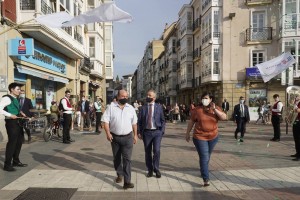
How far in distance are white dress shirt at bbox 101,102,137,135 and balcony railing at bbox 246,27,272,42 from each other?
2644 centimetres

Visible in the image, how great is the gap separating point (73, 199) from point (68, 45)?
14.9 metres

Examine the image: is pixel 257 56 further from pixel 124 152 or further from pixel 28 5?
pixel 124 152

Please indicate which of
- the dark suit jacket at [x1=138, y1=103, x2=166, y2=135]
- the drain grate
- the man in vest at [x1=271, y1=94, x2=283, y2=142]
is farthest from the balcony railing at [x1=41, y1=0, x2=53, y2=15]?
the drain grate

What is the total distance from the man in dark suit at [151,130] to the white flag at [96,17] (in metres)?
2.57

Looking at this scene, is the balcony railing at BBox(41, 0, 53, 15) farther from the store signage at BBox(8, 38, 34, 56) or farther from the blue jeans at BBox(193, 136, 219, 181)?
the blue jeans at BBox(193, 136, 219, 181)

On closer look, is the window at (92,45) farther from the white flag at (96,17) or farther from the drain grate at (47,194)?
the drain grate at (47,194)

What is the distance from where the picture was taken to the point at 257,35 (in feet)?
98.8

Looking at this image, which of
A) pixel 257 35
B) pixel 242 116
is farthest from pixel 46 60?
pixel 257 35

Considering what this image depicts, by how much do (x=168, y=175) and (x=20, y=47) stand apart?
29.6 feet

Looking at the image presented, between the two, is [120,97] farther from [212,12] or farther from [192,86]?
[192,86]

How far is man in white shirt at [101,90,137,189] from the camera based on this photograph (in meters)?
5.98

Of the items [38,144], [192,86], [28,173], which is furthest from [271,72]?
[192,86]

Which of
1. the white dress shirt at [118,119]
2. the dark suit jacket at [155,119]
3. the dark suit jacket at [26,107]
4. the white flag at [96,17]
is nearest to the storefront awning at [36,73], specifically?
the dark suit jacket at [26,107]

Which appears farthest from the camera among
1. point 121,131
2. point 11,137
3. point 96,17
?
point 96,17
